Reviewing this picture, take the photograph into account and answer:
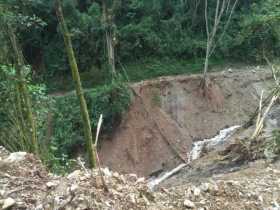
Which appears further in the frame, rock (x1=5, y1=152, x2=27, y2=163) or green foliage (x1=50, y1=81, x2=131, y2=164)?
green foliage (x1=50, y1=81, x2=131, y2=164)

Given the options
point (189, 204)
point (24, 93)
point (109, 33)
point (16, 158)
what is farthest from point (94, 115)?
point (189, 204)

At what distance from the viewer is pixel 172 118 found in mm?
20875

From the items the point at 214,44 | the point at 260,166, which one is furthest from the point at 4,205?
the point at 214,44

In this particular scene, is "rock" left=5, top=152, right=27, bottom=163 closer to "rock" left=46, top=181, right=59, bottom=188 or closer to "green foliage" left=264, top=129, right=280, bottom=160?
"rock" left=46, top=181, right=59, bottom=188

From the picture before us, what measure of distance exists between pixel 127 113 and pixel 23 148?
37.5 ft

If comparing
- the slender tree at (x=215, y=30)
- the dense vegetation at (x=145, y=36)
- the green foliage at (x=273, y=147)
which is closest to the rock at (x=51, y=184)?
the green foliage at (x=273, y=147)

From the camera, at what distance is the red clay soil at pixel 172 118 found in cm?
1897

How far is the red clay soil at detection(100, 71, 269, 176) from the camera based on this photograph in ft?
62.2

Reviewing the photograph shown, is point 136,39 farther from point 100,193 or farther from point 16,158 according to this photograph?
point 100,193

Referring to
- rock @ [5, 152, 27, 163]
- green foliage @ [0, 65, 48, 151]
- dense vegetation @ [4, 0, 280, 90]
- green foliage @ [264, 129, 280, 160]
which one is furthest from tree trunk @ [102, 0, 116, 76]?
rock @ [5, 152, 27, 163]

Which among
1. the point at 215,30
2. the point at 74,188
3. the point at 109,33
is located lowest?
the point at 215,30

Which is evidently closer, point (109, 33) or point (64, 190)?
point (64, 190)

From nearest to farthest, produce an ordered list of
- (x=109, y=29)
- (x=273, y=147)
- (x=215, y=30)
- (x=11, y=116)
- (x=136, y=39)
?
(x=11, y=116) < (x=273, y=147) < (x=109, y=29) < (x=215, y=30) < (x=136, y=39)

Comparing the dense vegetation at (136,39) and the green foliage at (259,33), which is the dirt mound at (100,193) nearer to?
the dense vegetation at (136,39)
